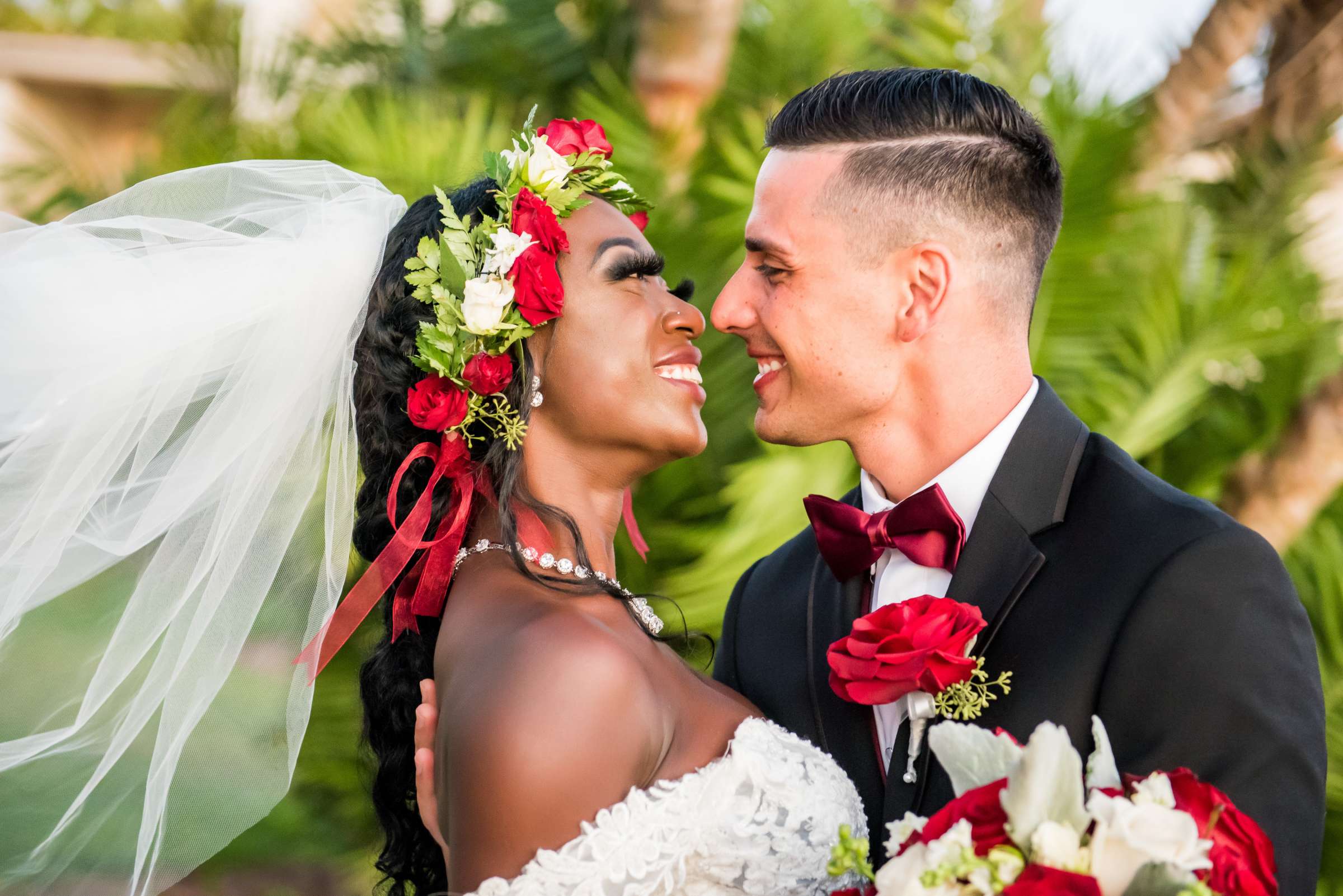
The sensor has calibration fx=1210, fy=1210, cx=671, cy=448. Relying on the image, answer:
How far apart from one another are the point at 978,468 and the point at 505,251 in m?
1.34

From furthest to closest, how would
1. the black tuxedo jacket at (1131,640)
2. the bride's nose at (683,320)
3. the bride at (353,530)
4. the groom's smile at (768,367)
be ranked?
the groom's smile at (768,367)
the bride's nose at (683,320)
the bride at (353,530)
the black tuxedo jacket at (1131,640)

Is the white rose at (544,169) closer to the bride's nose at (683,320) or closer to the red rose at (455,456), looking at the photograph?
the bride's nose at (683,320)

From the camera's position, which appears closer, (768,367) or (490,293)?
(490,293)

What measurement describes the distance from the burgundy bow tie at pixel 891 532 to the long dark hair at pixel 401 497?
54cm

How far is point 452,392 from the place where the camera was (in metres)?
3.11

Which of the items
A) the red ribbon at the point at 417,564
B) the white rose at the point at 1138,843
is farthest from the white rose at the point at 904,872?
the red ribbon at the point at 417,564

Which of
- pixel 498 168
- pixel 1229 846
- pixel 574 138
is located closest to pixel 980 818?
pixel 1229 846

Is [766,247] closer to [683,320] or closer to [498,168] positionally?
[683,320]

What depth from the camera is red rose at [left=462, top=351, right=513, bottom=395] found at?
10.2ft

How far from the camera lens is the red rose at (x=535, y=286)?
122 inches

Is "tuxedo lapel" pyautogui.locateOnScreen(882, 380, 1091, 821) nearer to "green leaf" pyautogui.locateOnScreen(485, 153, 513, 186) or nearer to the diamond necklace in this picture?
the diamond necklace

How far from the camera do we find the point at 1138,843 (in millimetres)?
1729

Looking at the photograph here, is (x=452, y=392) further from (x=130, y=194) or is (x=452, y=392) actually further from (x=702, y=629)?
(x=702, y=629)

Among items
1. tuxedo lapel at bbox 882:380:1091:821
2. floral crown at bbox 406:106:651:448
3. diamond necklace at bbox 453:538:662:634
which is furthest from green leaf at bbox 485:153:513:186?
tuxedo lapel at bbox 882:380:1091:821
